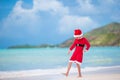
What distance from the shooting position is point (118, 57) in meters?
4.51

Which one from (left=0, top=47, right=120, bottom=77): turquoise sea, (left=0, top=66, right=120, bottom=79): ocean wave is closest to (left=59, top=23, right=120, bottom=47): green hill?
(left=0, top=47, right=120, bottom=77): turquoise sea

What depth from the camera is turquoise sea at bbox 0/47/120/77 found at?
161 inches

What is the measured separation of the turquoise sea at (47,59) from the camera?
4.08 m

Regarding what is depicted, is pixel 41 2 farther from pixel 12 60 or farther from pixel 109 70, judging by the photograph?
pixel 109 70

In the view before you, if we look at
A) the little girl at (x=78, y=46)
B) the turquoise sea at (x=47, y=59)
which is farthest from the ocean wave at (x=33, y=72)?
the little girl at (x=78, y=46)

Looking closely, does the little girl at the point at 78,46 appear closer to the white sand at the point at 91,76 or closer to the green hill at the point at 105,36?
the white sand at the point at 91,76

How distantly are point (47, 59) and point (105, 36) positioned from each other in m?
0.98

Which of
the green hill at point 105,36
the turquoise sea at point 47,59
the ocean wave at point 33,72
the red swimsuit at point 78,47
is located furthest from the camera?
the green hill at point 105,36

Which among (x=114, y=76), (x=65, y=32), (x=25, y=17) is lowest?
(x=114, y=76)

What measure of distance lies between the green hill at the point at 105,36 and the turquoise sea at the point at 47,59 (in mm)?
83

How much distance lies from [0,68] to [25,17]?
81 centimetres

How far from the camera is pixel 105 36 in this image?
4.50m

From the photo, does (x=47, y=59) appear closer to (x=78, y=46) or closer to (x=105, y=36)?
(x=78, y=46)

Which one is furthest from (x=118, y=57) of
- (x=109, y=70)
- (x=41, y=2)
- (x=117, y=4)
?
(x=41, y=2)
